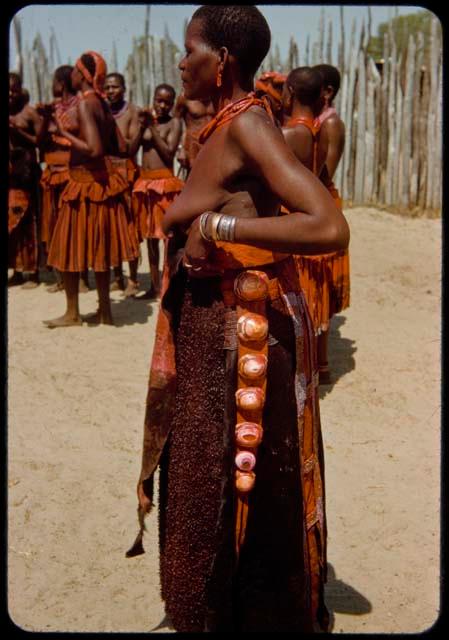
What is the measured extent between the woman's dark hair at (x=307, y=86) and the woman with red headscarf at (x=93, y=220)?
7.42ft

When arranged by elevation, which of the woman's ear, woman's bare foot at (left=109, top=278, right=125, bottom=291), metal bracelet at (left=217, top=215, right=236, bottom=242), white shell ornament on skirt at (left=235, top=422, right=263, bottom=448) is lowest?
woman's bare foot at (left=109, top=278, right=125, bottom=291)

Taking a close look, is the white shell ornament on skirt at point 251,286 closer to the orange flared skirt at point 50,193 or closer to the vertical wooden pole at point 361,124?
the orange flared skirt at point 50,193

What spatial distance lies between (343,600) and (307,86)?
9.53 feet

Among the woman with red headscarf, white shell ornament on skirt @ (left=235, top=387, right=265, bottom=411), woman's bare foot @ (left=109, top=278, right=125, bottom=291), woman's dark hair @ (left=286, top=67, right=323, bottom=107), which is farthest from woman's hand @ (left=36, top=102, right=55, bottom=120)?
white shell ornament on skirt @ (left=235, top=387, right=265, bottom=411)

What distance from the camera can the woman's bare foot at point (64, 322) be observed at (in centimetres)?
710

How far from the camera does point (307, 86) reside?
4629 millimetres

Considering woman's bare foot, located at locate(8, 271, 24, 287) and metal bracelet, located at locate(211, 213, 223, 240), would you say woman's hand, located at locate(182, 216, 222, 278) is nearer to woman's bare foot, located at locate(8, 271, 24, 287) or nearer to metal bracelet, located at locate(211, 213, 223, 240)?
metal bracelet, located at locate(211, 213, 223, 240)

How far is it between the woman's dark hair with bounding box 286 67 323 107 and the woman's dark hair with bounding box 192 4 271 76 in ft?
8.45

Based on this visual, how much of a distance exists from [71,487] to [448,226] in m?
2.35

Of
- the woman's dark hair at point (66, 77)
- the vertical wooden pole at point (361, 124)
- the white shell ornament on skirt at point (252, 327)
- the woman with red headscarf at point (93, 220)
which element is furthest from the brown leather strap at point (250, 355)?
the vertical wooden pole at point (361, 124)

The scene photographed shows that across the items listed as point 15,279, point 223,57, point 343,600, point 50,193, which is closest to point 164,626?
point 343,600

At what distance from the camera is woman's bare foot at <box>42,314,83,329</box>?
7102 millimetres

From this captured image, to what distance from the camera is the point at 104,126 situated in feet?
21.5

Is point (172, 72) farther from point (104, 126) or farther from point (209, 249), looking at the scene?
point (209, 249)
